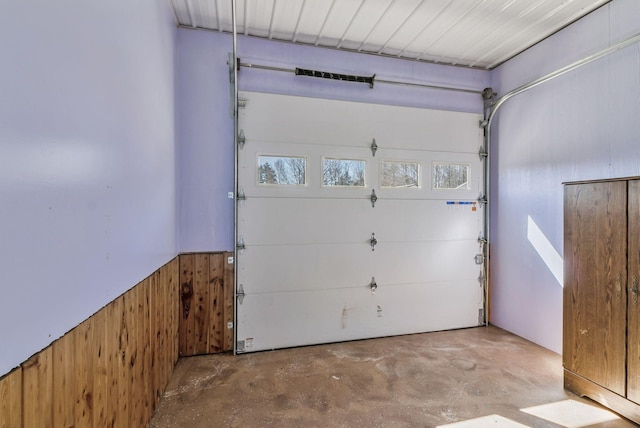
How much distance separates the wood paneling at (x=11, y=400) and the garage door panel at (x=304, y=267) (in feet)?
7.14

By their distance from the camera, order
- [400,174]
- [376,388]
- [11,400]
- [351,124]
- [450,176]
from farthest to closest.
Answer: [450,176] < [400,174] < [351,124] < [376,388] < [11,400]

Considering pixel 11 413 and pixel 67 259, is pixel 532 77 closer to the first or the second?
pixel 67 259

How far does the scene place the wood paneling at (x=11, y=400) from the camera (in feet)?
2.30

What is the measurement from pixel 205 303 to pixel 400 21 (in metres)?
3.21

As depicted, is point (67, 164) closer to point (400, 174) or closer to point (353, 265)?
point (353, 265)

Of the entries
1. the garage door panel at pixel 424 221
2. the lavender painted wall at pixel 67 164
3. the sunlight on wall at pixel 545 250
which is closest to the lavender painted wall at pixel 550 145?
the sunlight on wall at pixel 545 250

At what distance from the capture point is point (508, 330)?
342 centimetres

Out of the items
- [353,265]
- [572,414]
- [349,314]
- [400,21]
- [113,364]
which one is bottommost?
[572,414]

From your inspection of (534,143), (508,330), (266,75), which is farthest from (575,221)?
(266,75)

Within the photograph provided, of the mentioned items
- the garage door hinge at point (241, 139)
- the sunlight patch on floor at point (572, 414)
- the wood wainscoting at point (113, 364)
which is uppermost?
the garage door hinge at point (241, 139)

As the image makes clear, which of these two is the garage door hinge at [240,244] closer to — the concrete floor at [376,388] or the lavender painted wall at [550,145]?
the concrete floor at [376,388]

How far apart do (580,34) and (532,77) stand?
500 mm

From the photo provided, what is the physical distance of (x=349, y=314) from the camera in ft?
10.4

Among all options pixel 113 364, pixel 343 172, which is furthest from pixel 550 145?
pixel 113 364
